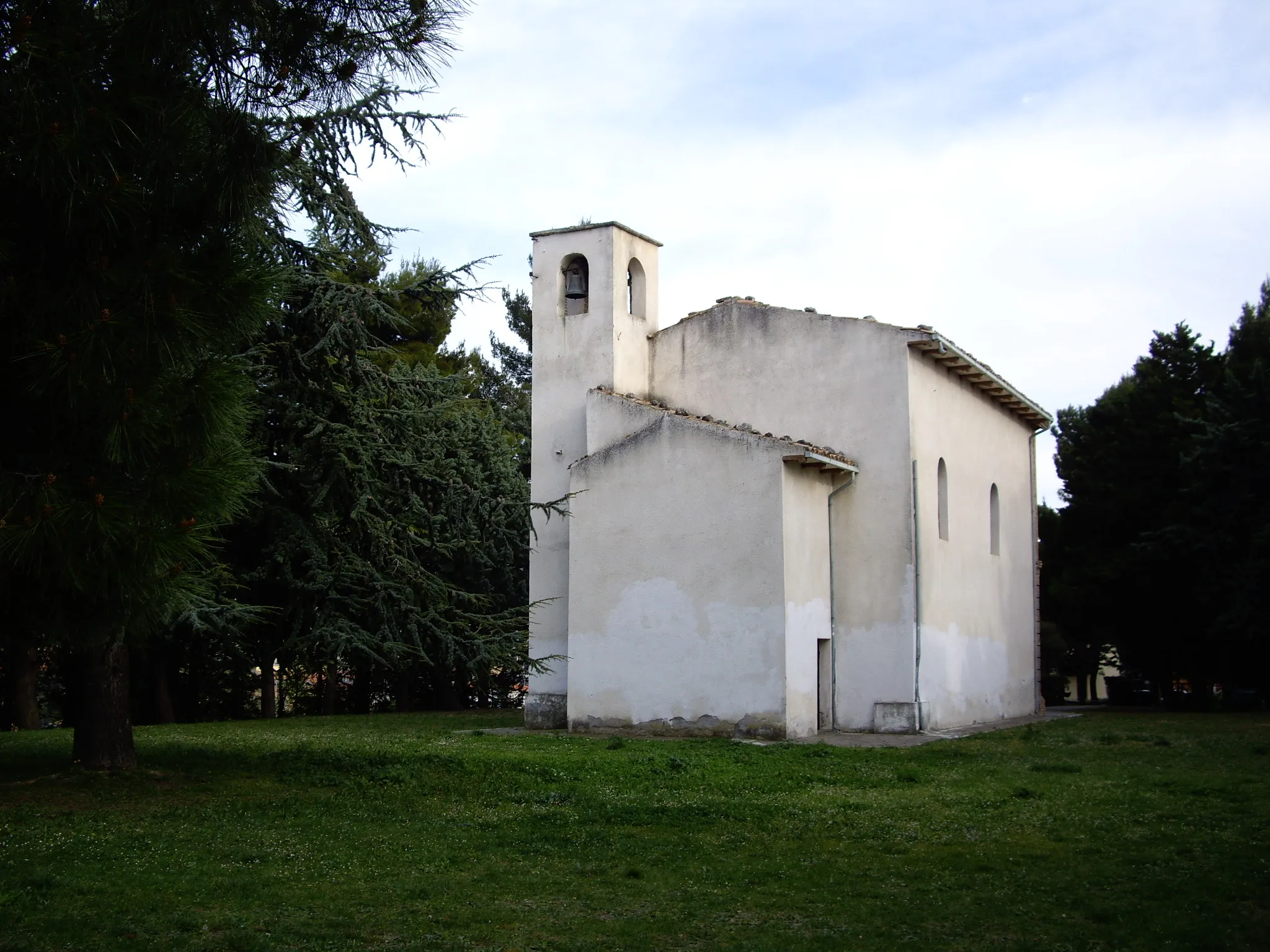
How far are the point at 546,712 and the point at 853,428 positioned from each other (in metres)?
6.93

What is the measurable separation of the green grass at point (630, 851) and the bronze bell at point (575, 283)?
8.75 meters

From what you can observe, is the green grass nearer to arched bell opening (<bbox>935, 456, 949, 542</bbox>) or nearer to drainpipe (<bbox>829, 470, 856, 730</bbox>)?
drainpipe (<bbox>829, 470, 856, 730</bbox>)

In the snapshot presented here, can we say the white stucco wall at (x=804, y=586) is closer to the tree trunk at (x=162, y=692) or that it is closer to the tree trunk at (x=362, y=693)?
the tree trunk at (x=162, y=692)

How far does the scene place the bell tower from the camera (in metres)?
21.7

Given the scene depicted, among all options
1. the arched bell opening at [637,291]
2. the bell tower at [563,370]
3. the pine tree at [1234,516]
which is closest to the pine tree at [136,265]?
the bell tower at [563,370]

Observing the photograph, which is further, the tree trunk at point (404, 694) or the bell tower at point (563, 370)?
the tree trunk at point (404, 694)

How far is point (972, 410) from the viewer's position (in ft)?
79.6

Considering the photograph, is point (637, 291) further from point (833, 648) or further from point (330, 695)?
point (330, 695)

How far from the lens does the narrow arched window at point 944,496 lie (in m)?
22.5

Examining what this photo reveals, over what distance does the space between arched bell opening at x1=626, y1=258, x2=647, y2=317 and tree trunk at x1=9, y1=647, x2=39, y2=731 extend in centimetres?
1258

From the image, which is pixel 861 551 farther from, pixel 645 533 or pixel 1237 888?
pixel 1237 888

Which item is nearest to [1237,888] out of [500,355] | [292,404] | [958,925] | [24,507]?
[958,925]

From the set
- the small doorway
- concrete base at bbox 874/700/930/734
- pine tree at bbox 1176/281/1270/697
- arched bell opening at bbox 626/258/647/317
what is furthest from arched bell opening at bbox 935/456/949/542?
pine tree at bbox 1176/281/1270/697

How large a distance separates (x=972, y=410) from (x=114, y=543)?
64.7 ft
